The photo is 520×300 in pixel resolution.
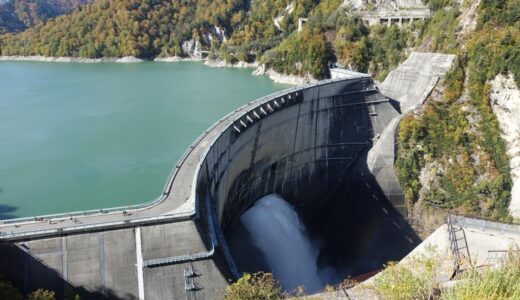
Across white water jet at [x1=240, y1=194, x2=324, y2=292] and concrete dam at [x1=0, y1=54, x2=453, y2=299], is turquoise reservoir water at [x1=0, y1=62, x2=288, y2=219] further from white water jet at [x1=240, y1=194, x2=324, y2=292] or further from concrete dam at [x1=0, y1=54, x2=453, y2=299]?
concrete dam at [x1=0, y1=54, x2=453, y2=299]

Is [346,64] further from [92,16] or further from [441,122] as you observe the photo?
[92,16]

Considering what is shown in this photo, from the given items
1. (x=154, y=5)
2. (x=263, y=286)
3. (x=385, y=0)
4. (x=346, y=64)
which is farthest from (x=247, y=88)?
(x=154, y=5)

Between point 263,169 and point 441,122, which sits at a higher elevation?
point 441,122

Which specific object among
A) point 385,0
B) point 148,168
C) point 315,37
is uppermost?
point 385,0

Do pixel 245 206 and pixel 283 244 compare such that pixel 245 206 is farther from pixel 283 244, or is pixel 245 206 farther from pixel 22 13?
pixel 22 13

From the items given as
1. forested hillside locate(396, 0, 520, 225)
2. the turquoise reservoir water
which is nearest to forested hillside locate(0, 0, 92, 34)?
the turquoise reservoir water

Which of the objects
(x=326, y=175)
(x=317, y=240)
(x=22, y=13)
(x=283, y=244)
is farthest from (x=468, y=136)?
(x=22, y=13)
